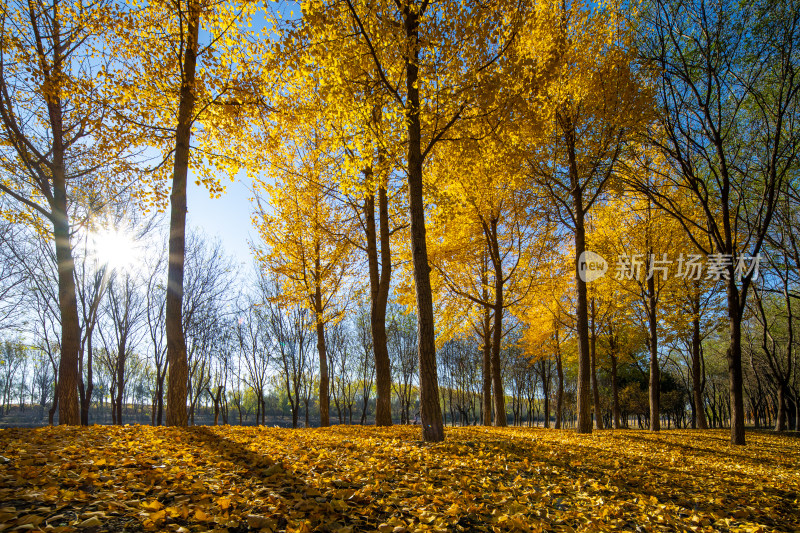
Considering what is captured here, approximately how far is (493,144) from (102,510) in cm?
681

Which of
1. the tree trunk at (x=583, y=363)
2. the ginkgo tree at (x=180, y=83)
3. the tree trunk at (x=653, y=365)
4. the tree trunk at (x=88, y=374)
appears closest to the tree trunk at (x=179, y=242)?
the ginkgo tree at (x=180, y=83)

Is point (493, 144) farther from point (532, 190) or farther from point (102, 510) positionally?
point (102, 510)

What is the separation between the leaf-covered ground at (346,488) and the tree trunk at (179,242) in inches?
43.2

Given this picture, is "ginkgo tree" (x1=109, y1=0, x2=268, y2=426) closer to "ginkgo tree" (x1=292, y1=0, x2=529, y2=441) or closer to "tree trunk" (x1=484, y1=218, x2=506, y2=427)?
"ginkgo tree" (x1=292, y1=0, x2=529, y2=441)

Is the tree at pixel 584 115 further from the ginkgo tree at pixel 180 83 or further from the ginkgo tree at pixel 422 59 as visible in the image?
the ginkgo tree at pixel 180 83

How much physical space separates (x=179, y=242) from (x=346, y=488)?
5.03 meters

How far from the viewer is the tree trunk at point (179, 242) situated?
559 centimetres

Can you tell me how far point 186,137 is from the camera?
6.16m

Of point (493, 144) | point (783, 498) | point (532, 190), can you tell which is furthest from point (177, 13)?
point (783, 498)

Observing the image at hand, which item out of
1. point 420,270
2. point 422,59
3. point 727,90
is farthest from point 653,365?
point 422,59

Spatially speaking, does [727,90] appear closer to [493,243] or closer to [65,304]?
[493,243]

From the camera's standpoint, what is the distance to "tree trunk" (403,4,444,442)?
16.1 feet

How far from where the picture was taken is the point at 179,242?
584 centimetres

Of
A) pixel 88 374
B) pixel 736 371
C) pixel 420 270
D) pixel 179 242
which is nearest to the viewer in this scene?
pixel 420 270
